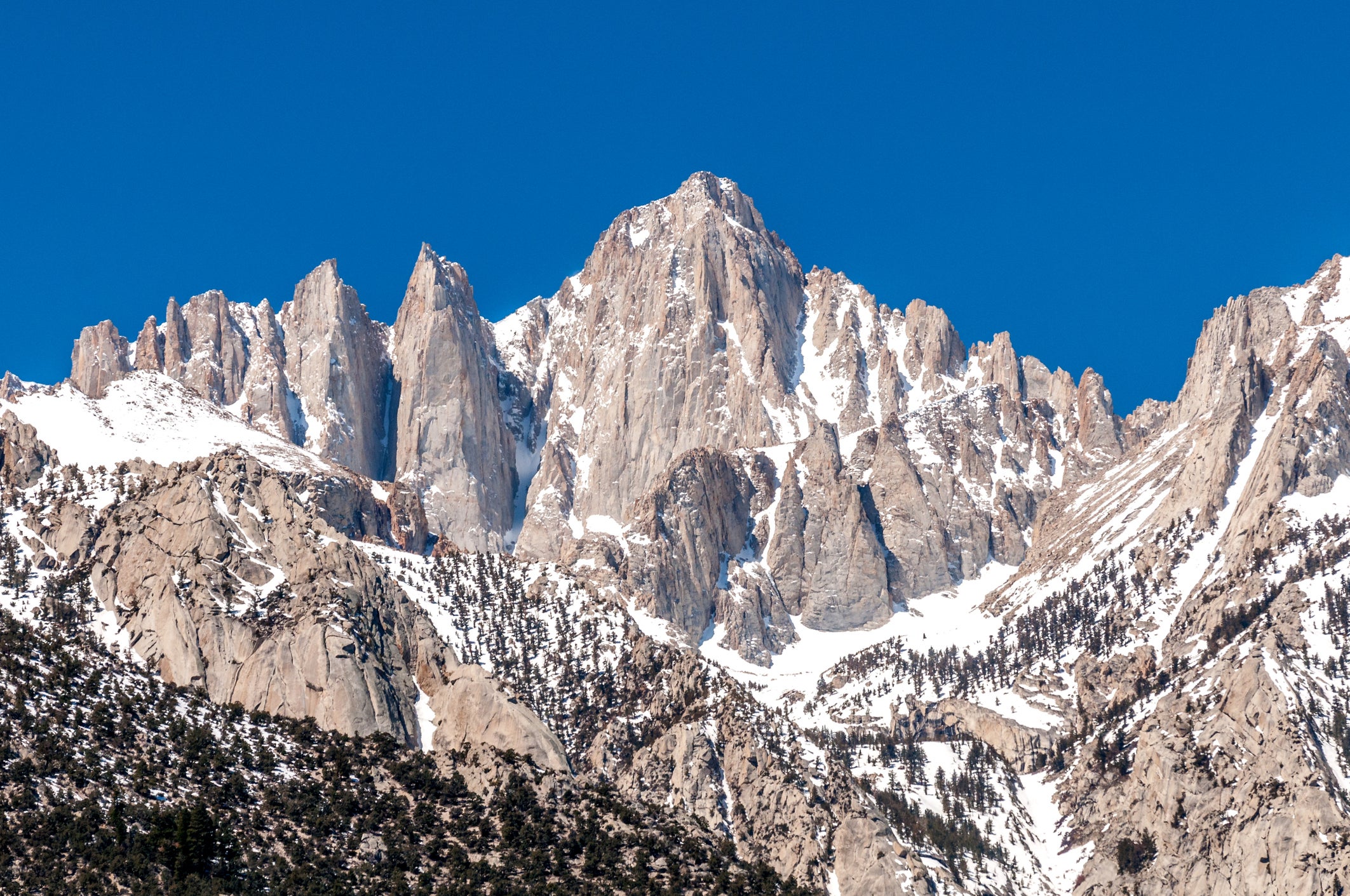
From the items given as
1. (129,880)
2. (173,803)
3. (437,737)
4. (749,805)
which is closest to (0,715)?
(173,803)

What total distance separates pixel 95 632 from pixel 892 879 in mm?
77146

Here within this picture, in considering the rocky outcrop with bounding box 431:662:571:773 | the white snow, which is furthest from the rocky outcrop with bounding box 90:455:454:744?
the rocky outcrop with bounding box 431:662:571:773

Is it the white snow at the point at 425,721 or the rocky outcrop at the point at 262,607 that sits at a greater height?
the rocky outcrop at the point at 262,607

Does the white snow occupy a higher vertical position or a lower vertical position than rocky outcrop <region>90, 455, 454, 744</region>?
lower

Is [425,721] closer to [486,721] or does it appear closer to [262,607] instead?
[486,721]

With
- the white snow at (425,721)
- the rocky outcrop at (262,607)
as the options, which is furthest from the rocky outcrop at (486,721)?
the rocky outcrop at (262,607)

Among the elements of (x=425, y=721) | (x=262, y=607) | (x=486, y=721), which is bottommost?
(x=486, y=721)

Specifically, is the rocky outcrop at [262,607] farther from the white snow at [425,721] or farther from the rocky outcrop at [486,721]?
the rocky outcrop at [486,721]

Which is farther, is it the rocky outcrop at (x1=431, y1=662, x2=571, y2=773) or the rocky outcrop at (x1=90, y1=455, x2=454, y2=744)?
the rocky outcrop at (x1=90, y1=455, x2=454, y2=744)

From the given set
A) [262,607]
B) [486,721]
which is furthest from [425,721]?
[262,607]

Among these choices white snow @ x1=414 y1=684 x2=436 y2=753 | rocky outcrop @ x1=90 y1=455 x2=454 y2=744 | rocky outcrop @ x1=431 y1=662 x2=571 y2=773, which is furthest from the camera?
white snow @ x1=414 y1=684 x2=436 y2=753

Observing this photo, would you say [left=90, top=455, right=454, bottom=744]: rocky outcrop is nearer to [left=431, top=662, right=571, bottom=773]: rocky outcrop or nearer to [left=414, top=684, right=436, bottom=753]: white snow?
[left=414, top=684, right=436, bottom=753]: white snow

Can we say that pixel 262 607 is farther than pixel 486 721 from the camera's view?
Yes

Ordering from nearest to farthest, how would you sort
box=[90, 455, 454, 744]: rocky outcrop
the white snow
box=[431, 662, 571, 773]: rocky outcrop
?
box=[431, 662, 571, 773]: rocky outcrop, box=[90, 455, 454, 744]: rocky outcrop, the white snow
